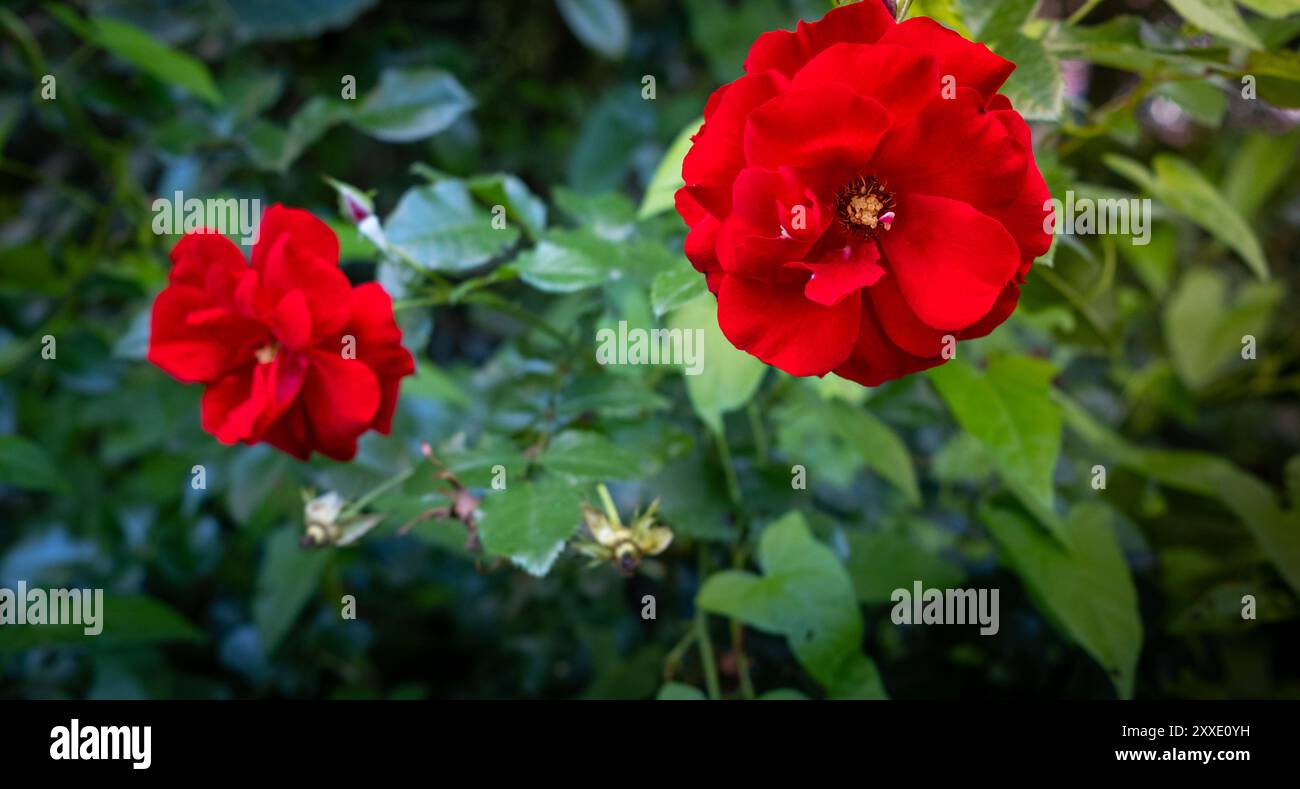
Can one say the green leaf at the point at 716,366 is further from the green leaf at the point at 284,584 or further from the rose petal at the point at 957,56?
the green leaf at the point at 284,584

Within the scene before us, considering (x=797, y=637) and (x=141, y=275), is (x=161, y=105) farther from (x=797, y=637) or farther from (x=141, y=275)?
(x=797, y=637)

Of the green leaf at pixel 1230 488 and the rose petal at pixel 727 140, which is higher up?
the rose petal at pixel 727 140

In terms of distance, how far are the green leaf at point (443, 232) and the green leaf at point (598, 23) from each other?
Answer: 595mm

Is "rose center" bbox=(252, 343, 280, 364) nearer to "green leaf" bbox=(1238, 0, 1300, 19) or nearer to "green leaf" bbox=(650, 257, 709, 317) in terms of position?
"green leaf" bbox=(650, 257, 709, 317)

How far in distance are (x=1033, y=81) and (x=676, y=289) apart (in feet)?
0.66

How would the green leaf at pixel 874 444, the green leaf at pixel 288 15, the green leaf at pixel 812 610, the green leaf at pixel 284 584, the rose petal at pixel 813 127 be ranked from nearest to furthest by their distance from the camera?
the rose petal at pixel 813 127 → the green leaf at pixel 812 610 → the green leaf at pixel 874 444 → the green leaf at pixel 284 584 → the green leaf at pixel 288 15

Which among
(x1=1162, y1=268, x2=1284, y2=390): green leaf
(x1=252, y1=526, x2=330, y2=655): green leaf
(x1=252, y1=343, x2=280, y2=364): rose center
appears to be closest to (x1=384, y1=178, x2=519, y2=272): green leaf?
(x1=252, y1=343, x2=280, y2=364): rose center

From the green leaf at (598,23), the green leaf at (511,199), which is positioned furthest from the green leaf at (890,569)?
the green leaf at (598,23)

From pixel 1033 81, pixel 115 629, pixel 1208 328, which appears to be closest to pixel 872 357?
pixel 1033 81

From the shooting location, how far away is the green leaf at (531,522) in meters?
0.44

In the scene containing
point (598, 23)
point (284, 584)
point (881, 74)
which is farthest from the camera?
point (598, 23)

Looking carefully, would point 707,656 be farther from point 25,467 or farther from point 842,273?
point 25,467

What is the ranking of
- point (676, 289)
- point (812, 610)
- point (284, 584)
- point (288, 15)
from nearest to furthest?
point (676, 289) → point (812, 610) → point (284, 584) → point (288, 15)

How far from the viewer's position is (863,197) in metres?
0.38
